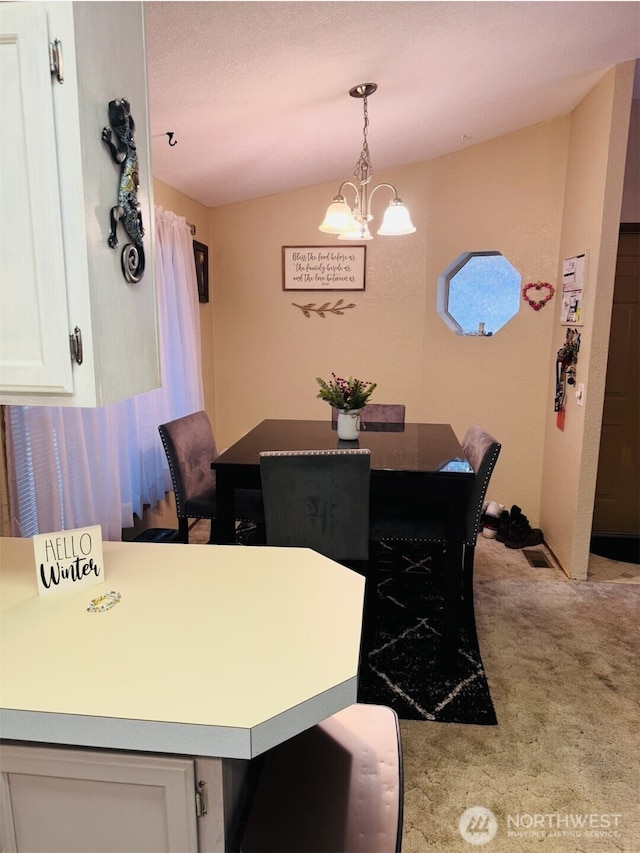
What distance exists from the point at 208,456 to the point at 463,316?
6.87 ft

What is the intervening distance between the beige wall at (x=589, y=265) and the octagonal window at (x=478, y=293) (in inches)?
15.7

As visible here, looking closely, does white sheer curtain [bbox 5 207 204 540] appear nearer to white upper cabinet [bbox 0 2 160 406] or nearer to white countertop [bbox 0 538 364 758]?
white countertop [bbox 0 538 364 758]

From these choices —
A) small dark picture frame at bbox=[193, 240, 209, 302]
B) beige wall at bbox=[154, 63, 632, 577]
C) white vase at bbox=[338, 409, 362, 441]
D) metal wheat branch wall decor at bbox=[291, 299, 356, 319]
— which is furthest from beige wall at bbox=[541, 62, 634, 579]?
small dark picture frame at bbox=[193, 240, 209, 302]

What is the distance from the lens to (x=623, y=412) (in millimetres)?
3701

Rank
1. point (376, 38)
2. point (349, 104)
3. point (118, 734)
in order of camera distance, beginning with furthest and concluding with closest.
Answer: point (349, 104) < point (376, 38) < point (118, 734)

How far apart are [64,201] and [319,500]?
1.45 metres

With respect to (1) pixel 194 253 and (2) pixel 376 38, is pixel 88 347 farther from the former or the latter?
(1) pixel 194 253

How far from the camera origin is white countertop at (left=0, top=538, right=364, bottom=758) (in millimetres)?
859

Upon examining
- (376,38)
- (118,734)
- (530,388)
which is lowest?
(118,734)

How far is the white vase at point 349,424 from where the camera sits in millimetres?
2682

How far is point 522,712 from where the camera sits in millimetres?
2070

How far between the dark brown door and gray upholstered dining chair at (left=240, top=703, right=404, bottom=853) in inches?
122

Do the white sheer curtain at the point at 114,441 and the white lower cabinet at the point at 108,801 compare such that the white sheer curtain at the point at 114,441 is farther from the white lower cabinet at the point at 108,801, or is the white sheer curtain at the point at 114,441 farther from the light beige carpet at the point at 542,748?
the light beige carpet at the point at 542,748

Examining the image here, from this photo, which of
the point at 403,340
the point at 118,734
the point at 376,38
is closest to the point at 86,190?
the point at 118,734
